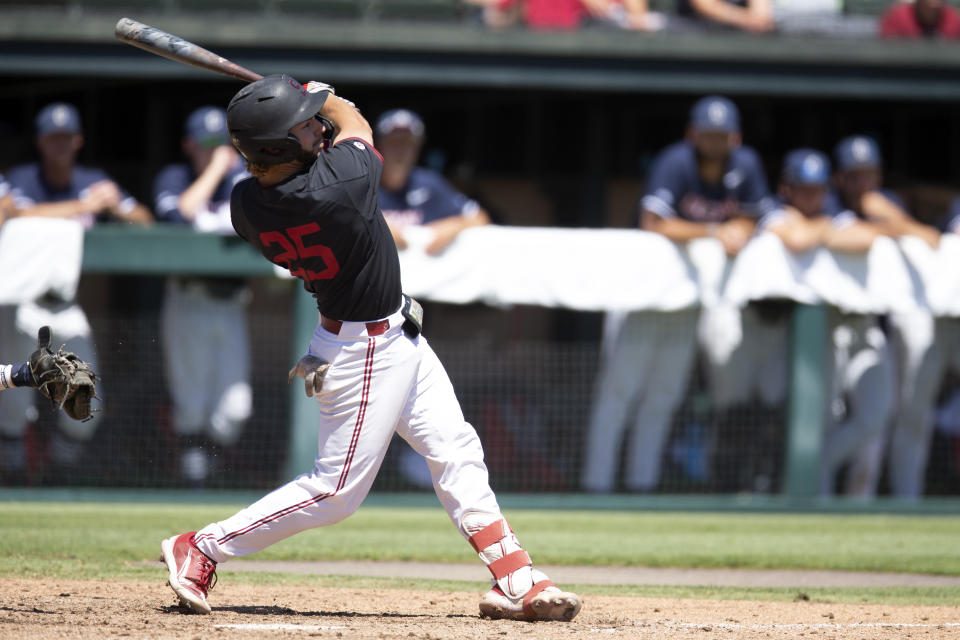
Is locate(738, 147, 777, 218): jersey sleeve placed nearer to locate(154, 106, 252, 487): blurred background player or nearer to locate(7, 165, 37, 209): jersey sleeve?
locate(154, 106, 252, 487): blurred background player

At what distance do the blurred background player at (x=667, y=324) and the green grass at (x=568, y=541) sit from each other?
386mm

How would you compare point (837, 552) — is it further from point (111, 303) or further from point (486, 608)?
point (111, 303)

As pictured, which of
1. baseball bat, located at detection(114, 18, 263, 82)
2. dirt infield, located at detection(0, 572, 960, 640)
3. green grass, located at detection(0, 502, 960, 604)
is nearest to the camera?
dirt infield, located at detection(0, 572, 960, 640)

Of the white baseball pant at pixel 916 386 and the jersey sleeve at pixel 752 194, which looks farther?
the white baseball pant at pixel 916 386

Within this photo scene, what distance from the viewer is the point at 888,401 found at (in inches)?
318

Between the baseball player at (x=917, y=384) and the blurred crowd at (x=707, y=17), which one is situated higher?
the blurred crowd at (x=707, y=17)

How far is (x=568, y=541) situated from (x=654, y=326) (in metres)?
1.99

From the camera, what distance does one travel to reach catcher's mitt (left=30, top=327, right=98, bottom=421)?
13.4ft

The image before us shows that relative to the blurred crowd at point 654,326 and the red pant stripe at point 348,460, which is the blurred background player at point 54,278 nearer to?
the blurred crowd at point 654,326

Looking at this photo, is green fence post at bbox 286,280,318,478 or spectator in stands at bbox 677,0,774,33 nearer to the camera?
green fence post at bbox 286,280,318,478

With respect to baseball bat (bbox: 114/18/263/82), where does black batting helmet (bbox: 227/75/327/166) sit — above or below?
below

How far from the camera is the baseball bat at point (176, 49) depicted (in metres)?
4.36

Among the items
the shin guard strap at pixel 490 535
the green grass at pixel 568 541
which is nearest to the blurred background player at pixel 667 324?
the green grass at pixel 568 541

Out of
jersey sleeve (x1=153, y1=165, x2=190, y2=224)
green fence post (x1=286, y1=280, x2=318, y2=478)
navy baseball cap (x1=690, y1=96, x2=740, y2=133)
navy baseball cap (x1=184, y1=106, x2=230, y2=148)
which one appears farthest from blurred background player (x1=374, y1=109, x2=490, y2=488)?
navy baseball cap (x1=690, y1=96, x2=740, y2=133)
